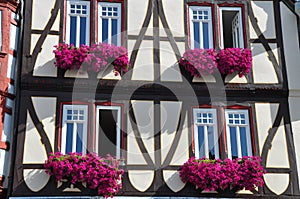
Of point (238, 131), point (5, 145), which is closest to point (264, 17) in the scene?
point (238, 131)

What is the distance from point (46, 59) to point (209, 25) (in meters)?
4.32

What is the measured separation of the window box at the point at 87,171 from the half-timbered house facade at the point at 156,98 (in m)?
0.27

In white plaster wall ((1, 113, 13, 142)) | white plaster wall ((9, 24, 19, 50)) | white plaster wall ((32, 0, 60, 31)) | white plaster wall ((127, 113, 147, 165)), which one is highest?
white plaster wall ((32, 0, 60, 31))

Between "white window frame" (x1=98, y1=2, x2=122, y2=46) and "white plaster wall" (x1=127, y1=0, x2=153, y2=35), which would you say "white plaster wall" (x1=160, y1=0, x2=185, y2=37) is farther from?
"white window frame" (x1=98, y1=2, x2=122, y2=46)

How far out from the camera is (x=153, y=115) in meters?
13.6

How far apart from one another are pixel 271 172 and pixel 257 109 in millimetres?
1621

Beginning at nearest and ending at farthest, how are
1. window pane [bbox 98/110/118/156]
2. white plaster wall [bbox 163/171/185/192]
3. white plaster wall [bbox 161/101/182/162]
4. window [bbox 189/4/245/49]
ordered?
white plaster wall [bbox 163/171/185/192] < white plaster wall [bbox 161/101/182/162] < window pane [bbox 98/110/118/156] < window [bbox 189/4/245/49]

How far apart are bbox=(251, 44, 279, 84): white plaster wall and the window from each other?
42 cm

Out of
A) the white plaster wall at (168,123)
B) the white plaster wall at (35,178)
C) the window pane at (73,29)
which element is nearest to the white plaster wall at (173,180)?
the white plaster wall at (168,123)

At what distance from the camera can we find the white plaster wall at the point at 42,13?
14094 millimetres

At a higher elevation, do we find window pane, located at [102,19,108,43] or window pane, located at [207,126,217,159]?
window pane, located at [102,19,108,43]

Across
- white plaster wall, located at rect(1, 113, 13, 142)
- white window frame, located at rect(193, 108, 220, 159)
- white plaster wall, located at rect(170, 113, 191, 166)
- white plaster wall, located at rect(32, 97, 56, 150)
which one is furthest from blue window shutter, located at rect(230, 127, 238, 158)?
white plaster wall, located at rect(1, 113, 13, 142)

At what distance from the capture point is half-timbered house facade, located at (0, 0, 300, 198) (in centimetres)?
1303

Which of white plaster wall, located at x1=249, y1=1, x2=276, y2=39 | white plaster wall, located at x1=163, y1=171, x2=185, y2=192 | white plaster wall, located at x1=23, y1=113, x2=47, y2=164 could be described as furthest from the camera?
white plaster wall, located at x1=249, y1=1, x2=276, y2=39
